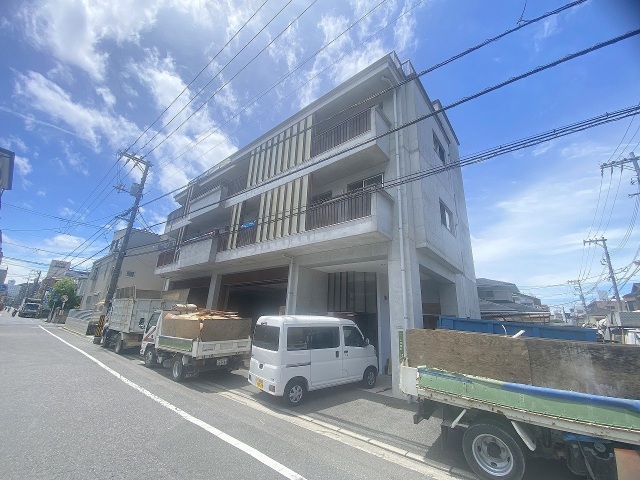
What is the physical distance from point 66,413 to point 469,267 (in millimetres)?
17702

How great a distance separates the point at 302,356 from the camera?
7.26 meters

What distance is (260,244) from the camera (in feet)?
39.0

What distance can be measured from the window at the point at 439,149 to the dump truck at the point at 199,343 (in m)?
12.2

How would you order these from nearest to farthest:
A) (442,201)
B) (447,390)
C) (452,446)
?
(447,390)
(452,446)
(442,201)

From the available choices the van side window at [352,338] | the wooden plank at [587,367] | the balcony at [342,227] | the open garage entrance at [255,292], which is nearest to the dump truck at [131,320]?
the open garage entrance at [255,292]

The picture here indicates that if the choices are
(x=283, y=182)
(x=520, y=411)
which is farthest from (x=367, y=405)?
(x=283, y=182)

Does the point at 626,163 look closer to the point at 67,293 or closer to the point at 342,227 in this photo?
the point at 342,227

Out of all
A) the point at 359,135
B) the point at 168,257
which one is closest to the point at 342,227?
the point at 359,135

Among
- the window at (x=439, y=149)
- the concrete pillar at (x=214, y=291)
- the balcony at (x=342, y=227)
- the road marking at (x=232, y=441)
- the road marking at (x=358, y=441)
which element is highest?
the window at (x=439, y=149)

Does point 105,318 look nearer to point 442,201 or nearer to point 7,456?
point 7,456

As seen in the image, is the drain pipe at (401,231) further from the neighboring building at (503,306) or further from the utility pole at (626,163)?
the utility pole at (626,163)

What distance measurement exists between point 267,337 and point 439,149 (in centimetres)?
1282

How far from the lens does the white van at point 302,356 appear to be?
6.95m

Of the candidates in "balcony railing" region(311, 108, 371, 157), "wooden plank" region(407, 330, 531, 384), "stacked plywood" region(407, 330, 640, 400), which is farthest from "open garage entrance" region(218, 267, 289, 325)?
"stacked plywood" region(407, 330, 640, 400)
